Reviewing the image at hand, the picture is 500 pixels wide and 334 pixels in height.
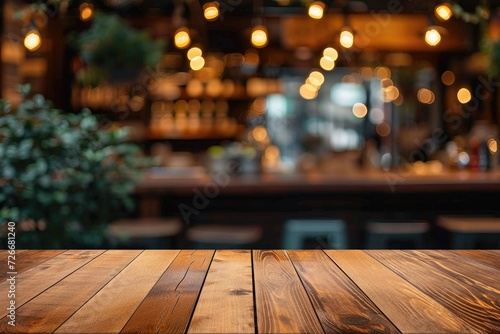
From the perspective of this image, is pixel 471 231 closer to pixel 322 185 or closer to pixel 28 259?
pixel 322 185

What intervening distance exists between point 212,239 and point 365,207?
1.41m

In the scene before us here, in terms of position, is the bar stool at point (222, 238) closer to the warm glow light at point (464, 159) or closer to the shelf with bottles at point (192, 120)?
the warm glow light at point (464, 159)

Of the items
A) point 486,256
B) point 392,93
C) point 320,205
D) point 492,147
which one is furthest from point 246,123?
point 486,256

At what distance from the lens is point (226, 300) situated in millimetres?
1368

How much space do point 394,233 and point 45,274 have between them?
10.5ft

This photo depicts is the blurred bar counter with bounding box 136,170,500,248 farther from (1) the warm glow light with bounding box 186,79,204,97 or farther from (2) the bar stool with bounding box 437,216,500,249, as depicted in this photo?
(1) the warm glow light with bounding box 186,79,204,97

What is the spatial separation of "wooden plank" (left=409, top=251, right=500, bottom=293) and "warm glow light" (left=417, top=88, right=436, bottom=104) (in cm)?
775

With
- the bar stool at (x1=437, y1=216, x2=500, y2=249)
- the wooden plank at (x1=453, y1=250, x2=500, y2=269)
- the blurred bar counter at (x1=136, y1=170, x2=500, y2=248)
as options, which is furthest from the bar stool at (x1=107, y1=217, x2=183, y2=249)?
the wooden plank at (x1=453, y1=250, x2=500, y2=269)

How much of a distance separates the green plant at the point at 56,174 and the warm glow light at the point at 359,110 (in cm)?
786

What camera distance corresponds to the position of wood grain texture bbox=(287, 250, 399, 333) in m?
1.18

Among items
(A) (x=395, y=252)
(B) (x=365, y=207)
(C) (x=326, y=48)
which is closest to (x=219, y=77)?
(C) (x=326, y=48)

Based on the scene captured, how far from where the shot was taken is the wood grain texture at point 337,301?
1.18m

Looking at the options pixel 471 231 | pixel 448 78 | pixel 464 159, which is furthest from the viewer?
pixel 448 78

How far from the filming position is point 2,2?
599 centimetres
